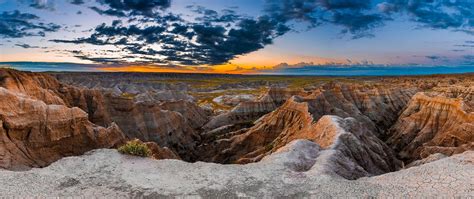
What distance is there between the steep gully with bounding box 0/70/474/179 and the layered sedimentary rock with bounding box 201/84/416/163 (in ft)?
0.55

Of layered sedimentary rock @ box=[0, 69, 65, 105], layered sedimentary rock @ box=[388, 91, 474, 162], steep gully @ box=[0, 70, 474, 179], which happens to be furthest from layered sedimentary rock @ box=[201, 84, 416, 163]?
layered sedimentary rock @ box=[0, 69, 65, 105]

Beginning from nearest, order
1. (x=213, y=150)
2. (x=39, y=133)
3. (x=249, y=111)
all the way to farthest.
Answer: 1. (x=39, y=133)
2. (x=213, y=150)
3. (x=249, y=111)

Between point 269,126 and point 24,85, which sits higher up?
point 24,85

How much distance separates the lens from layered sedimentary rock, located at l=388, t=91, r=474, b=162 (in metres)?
46.4

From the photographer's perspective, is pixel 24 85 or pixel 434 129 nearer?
pixel 24 85

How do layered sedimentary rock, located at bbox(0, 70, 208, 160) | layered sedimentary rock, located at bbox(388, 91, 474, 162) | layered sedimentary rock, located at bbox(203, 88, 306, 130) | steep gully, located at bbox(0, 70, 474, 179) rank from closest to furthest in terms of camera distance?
1. steep gully, located at bbox(0, 70, 474, 179)
2. layered sedimentary rock, located at bbox(0, 70, 208, 160)
3. layered sedimentary rock, located at bbox(388, 91, 474, 162)
4. layered sedimentary rock, located at bbox(203, 88, 306, 130)

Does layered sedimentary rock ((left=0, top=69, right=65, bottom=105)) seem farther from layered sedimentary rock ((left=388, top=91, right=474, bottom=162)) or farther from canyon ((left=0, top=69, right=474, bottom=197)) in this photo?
layered sedimentary rock ((left=388, top=91, right=474, bottom=162))

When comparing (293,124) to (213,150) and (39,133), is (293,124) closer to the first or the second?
(213,150)

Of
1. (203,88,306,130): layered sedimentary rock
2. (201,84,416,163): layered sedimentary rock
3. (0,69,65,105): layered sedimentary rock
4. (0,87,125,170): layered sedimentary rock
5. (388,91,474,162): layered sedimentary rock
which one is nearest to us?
(0,87,125,170): layered sedimentary rock

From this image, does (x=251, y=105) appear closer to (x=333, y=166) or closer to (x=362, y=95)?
(x=362, y=95)

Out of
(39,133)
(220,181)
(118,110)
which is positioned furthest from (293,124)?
(39,133)

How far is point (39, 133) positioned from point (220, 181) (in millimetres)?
17874

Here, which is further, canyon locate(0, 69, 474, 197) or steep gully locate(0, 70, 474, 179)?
steep gully locate(0, 70, 474, 179)

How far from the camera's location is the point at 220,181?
2166cm
